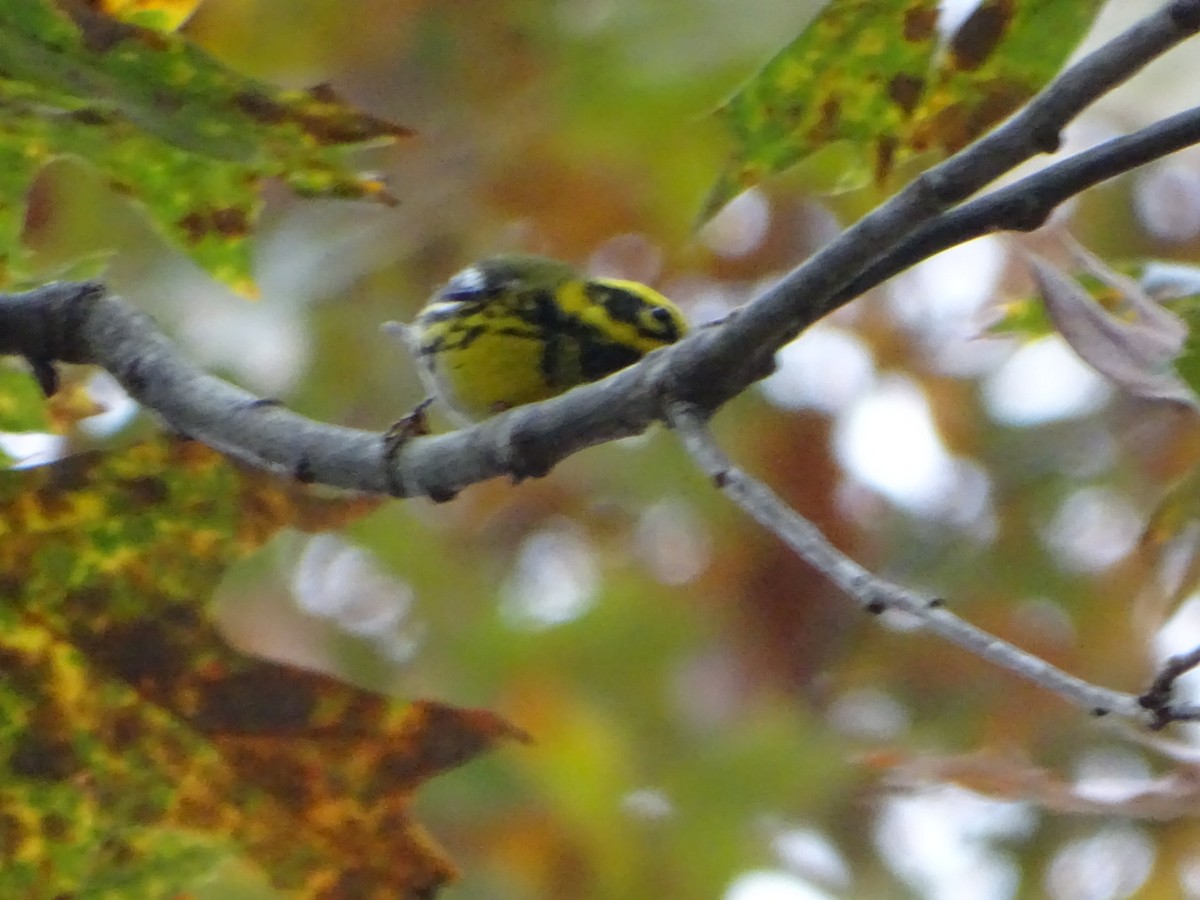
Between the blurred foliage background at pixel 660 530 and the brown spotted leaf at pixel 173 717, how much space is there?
0.94m

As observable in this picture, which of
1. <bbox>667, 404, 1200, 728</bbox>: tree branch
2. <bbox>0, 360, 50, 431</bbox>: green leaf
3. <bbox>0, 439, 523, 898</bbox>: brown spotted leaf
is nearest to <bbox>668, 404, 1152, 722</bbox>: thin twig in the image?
<bbox>667, 404, 1200, 728</bbox>: tree branch

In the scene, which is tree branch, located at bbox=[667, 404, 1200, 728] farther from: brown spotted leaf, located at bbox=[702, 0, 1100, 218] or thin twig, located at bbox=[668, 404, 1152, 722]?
brown spotted leaf, located at bbox=[702, 0, 1100, 218]

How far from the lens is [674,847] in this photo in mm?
1952

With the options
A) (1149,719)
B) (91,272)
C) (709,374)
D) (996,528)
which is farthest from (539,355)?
(996,528)

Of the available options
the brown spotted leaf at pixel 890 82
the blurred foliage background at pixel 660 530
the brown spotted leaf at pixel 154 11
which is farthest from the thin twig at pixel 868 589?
the blurred foliage background at pixel 660 530

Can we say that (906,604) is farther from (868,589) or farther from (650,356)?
(650,356)

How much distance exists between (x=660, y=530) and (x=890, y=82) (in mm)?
1634

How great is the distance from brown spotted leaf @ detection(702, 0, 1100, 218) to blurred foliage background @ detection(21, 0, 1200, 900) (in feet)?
3.22

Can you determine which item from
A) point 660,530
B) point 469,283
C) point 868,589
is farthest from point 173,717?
point 660,530

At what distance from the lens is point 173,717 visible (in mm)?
889

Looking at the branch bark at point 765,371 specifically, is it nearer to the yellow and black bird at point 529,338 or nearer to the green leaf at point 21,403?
the green leaf at point 21,403

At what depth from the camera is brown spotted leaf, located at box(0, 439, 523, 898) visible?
2.85 ft

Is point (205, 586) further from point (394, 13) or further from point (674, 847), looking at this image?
point (394, 13)

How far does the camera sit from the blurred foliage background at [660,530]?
1928 mm
